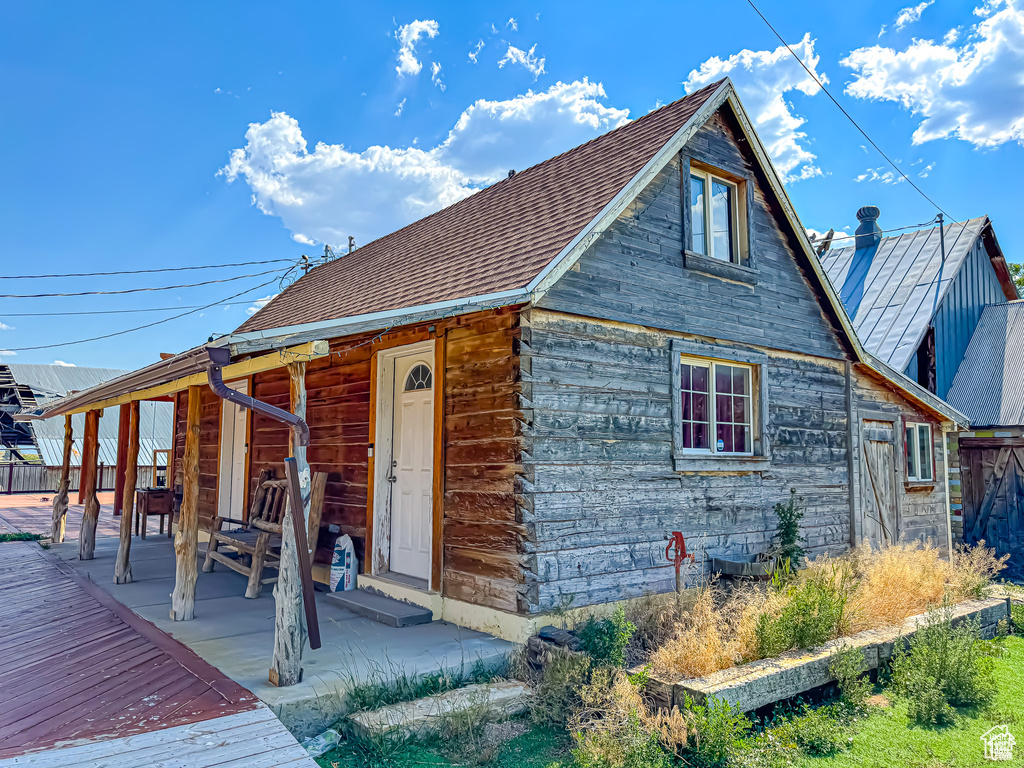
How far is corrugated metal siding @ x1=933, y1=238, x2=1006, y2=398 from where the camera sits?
50.2ft

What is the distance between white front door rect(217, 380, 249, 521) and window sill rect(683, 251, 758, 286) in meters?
7.48

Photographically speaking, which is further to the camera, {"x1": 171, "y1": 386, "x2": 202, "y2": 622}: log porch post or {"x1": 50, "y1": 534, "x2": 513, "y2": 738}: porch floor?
{"x1": 171, "y1": 386, "x2": 202, "y2": 622}: log porch post

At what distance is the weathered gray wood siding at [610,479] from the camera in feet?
19.9

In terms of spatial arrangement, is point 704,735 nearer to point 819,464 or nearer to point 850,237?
point 819,464

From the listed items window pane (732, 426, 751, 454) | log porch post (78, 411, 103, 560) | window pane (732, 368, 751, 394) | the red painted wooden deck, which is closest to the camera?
the red painted wooden deck

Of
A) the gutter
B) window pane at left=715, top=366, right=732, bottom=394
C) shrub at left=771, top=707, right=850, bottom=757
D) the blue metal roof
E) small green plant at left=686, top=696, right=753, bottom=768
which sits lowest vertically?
shrub at left=771, top=707, right=850, bottom=757

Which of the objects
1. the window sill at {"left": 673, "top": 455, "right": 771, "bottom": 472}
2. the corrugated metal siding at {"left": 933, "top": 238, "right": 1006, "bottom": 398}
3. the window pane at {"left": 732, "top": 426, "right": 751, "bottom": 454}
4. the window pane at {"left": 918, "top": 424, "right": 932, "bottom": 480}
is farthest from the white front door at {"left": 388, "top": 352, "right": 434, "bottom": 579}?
the corrugated metal siding at {"left": 933, "top": 238, "right": 1006, "bottom": 398}

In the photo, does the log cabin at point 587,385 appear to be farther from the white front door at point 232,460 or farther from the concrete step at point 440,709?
the white front door at point 232,460

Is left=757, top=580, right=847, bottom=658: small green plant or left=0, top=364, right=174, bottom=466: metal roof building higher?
left=0, top=364, right=174, bottom=466: metal roof building

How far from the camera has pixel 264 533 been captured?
302 inches

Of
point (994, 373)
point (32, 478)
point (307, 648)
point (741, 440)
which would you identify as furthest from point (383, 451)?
point (32, 478)

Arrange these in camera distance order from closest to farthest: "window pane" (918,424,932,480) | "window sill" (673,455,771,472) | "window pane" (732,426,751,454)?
"window sill" (673,455,771,472)
"window pane" (732,426,751,454)
"window pane" (918,424,932,480)

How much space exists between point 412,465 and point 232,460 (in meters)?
5.59

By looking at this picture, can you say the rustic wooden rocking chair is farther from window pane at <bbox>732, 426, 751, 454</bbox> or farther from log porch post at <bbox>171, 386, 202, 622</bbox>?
window pane at <bbox>732, 426, 751, 454</bbox>
